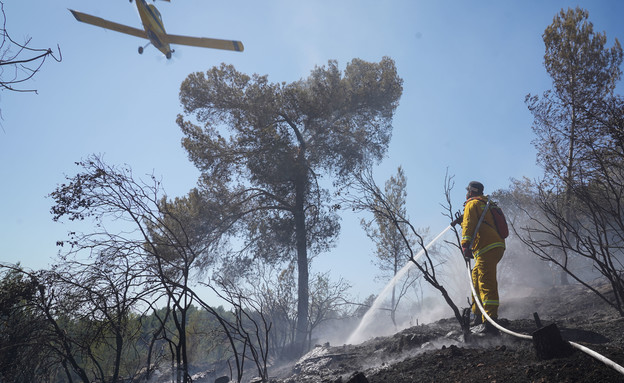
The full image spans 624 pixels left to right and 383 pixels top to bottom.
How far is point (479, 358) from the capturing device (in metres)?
3.50

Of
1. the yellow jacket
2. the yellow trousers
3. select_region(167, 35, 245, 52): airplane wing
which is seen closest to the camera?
the yellow trousers

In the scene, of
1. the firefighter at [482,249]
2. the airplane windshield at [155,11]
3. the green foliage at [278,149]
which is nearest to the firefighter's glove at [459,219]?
the firefighter at [482,249]

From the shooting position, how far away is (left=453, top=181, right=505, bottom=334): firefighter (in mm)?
4887

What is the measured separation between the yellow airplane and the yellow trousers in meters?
16.8

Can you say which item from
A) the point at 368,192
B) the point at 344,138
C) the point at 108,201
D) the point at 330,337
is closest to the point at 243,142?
the point at 344,138

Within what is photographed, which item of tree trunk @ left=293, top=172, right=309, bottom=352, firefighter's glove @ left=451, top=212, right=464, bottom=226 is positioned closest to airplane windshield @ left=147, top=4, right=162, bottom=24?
tree trunk @ left=293, top=172, right=309, bottom=352

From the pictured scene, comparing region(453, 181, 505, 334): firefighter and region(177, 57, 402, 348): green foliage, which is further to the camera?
region(177, 57, 402, 348): green foliage

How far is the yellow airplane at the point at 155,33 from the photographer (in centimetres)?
1738

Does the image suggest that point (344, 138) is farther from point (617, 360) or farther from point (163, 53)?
point (617, 360)

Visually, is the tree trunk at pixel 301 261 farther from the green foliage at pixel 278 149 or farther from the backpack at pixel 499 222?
the backpack at pixel 499 222

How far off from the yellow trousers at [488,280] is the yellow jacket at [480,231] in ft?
0.28

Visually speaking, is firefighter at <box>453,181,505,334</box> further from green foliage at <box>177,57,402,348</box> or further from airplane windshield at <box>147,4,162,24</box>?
airplane windshield at <box>147,4,162,24</box>

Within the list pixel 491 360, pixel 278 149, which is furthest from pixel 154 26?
pixel 491 360

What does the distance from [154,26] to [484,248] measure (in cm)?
1783
